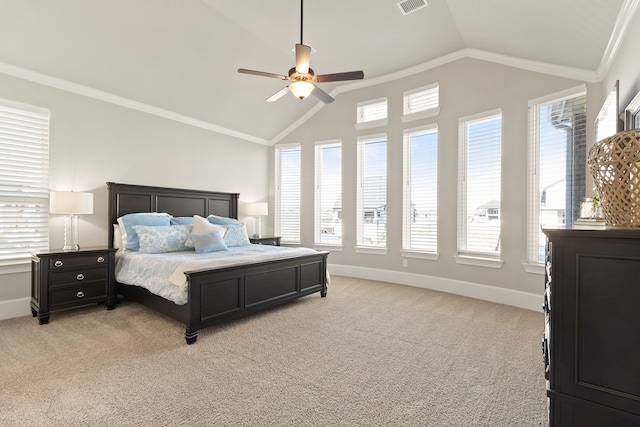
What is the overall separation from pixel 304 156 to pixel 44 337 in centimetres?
465

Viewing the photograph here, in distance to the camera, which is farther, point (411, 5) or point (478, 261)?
point (478, 261)

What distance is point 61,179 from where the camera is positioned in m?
3.82

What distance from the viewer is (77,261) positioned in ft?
11.4

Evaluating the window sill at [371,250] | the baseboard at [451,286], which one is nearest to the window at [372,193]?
the window sill at [371,250]

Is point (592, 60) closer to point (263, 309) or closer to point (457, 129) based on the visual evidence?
point (457, 129)

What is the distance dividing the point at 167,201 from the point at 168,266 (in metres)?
1.99

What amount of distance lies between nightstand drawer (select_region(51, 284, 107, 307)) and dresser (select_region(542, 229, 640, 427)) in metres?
4.27

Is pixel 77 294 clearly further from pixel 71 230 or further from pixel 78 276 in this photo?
pixel 71 230

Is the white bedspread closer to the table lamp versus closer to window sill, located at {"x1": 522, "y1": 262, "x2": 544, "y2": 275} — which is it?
the table lamp

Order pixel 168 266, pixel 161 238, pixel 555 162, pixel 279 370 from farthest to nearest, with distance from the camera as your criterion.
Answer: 1. pixel 161 238
2. pixel 555 162
3. pixel 168 266
4. pixel 279 370

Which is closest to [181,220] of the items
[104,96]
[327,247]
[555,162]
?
[104,96]

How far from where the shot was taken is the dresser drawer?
333 cm

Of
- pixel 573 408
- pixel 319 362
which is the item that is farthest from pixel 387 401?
pixel 573 408

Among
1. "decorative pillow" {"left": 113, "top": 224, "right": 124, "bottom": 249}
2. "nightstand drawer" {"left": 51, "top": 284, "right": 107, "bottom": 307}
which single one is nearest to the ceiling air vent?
"decorative pillow" {"left": 113, "top": 224, "right": 124, "bottom": 249}
